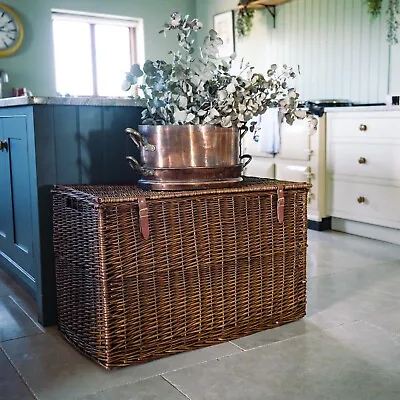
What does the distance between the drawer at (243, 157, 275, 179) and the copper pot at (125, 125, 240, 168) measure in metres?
2.33

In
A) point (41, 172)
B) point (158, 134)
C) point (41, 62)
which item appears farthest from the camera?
point (41, 62)

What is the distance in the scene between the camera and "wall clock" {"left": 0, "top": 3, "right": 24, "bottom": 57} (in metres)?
5.29

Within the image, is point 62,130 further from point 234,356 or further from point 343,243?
point 343,243

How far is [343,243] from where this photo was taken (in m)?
3.43

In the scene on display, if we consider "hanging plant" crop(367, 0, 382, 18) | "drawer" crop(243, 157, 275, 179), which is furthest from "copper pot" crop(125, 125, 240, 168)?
"hanging plant" crop(367, 0, 382, 18)

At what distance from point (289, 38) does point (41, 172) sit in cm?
363

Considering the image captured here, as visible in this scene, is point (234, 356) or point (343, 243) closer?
point (234, 356)

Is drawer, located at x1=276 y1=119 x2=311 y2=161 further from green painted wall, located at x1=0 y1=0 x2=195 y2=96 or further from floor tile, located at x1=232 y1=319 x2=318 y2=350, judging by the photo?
green painted wall, located at x1=0 y1=0 x2=195 y2=96

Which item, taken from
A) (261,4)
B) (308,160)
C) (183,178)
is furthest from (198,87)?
(261,4)

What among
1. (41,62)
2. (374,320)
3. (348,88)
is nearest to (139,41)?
(41,62)

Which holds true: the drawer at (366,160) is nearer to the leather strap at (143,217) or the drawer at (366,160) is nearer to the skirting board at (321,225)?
the skirting board at (321,225)

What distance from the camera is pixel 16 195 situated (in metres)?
2.30

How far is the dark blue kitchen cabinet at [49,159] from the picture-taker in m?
1.99

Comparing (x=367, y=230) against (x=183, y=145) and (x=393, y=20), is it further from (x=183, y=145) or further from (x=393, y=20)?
(x=183, y=145)
